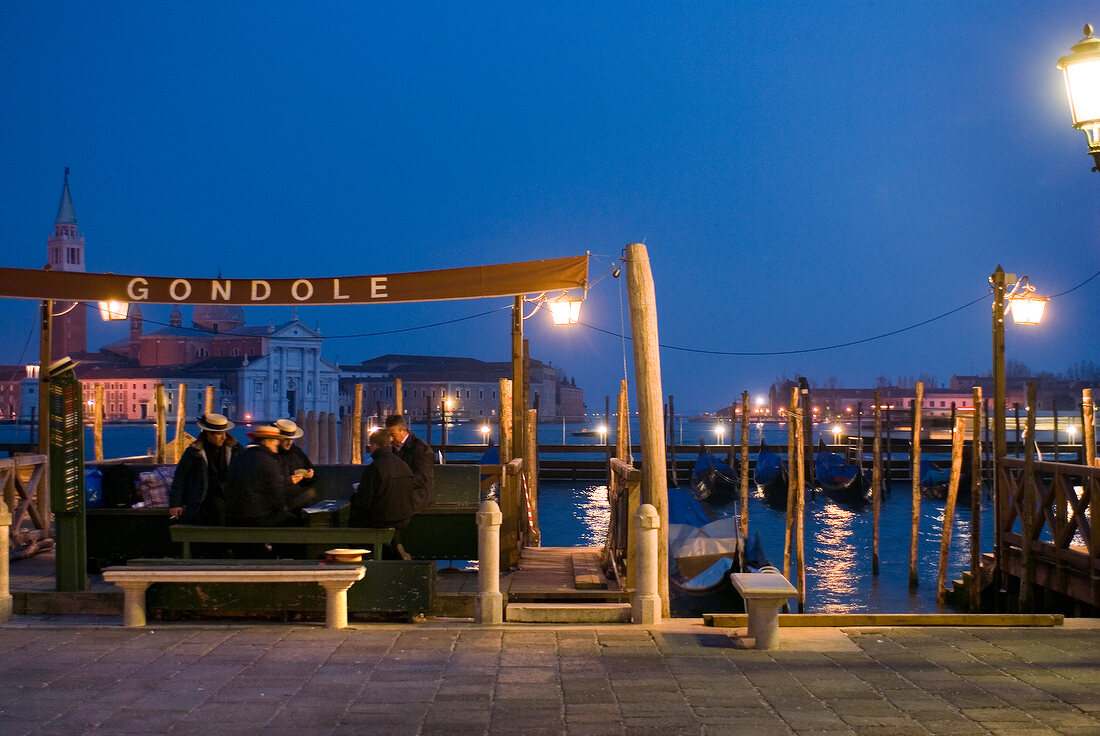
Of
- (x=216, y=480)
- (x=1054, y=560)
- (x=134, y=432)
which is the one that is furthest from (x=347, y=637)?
(x=134, y=432)

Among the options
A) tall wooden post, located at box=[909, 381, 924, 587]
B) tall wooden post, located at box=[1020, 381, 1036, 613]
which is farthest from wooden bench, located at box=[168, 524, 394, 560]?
tall wooden post, located at box=[909, 381, 924, 587]

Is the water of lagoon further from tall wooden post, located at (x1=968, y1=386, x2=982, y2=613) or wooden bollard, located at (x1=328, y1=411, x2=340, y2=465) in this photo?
wooden bollard, located at (x1=328, y1=411, x2=340, y2=465)

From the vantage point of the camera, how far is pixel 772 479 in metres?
40.9

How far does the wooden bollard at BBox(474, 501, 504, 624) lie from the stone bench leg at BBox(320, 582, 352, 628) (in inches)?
36.2

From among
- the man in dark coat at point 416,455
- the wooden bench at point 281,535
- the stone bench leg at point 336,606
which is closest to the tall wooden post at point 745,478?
the man in dark coat at point 416,455

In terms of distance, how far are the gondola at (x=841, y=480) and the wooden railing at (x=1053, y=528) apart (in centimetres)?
2429

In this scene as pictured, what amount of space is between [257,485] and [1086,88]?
5.89 metres

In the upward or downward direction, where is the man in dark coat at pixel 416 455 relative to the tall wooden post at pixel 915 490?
upward

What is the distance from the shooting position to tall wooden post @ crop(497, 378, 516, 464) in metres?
11.0

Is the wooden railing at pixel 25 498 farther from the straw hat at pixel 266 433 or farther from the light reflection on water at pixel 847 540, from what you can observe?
the light reflection on water at pixel 847 540

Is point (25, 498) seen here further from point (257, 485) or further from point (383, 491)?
point (383, 491)

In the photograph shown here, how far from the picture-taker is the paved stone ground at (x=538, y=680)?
4789mm

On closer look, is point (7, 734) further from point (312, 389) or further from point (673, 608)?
point (312, 389)

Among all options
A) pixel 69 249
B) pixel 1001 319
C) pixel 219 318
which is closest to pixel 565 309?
pixel 1001 319
